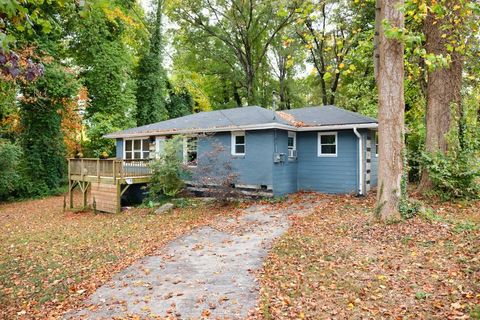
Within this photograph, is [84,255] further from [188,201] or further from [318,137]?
[318,137]

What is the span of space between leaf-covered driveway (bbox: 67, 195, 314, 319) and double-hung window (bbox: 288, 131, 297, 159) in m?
5.54

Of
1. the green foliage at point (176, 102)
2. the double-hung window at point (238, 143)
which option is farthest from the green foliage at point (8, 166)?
the green foliage at point (176, 102)

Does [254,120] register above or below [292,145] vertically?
above

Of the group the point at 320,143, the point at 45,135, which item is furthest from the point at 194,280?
the point at 45,135

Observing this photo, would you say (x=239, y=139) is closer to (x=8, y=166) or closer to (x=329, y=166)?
(x=329, y=166)

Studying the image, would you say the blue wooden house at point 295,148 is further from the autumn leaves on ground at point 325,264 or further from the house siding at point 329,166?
the autumn leaves on ground at point 325,264

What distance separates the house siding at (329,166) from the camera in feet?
44.9

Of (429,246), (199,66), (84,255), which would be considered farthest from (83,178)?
(199,66)

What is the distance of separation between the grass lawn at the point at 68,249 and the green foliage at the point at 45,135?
6.11 m

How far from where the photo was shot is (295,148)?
15.1 metres

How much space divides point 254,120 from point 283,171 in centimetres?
252

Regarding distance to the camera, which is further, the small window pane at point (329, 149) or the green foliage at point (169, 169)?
the green foliage at point (169, 169)

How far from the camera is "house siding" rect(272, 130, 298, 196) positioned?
13.8m

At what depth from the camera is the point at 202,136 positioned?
14898mm
